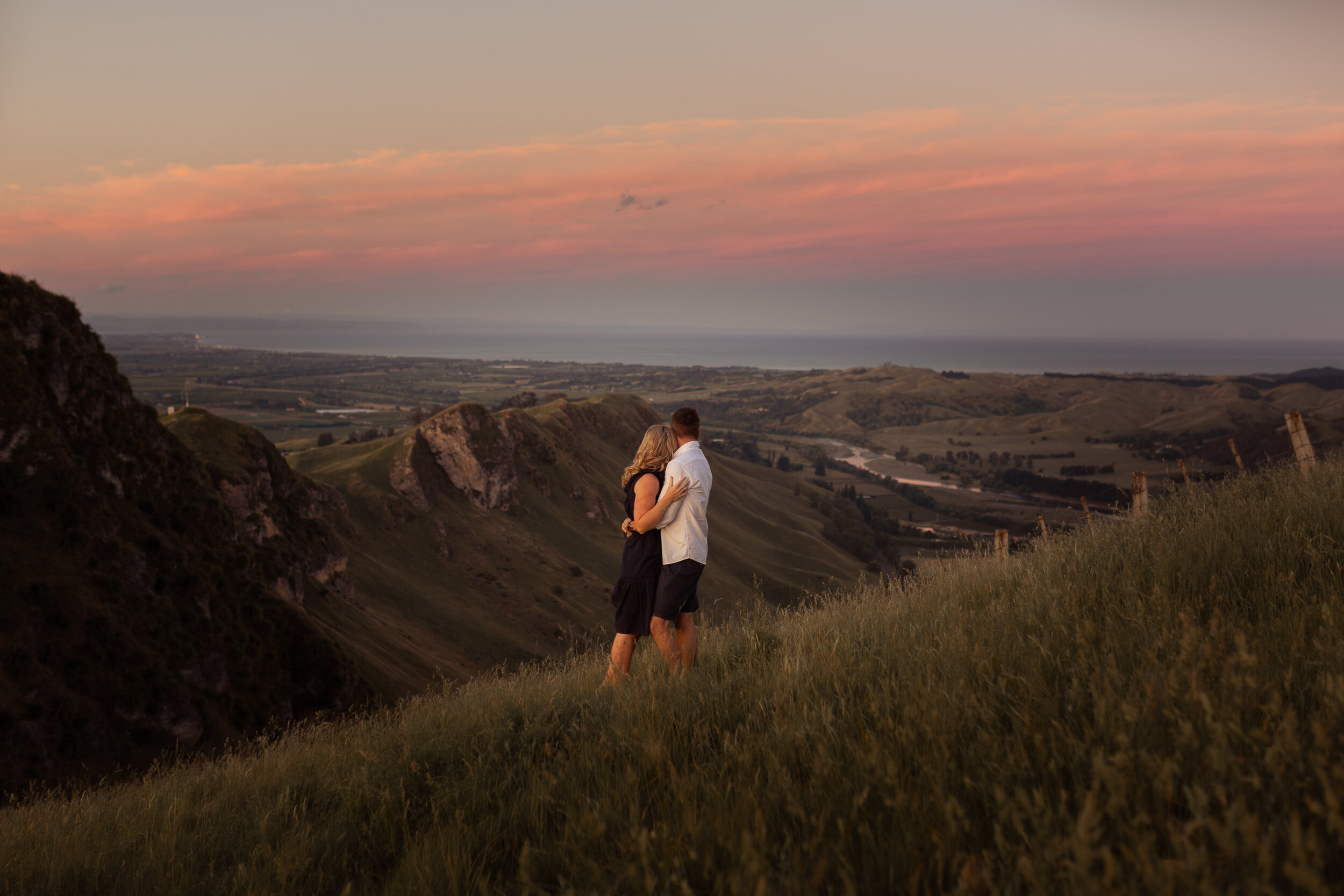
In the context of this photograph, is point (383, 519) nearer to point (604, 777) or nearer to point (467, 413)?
point (467, 413)

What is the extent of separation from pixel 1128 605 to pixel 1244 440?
187 meters

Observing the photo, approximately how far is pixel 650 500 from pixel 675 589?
928 millimetres

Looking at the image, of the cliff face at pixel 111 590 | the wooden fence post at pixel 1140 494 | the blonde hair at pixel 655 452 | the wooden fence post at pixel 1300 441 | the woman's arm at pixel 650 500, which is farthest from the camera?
the cliff face at pixel 111 590

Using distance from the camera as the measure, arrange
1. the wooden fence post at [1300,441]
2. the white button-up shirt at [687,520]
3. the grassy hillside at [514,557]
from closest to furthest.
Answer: the white button-up shirt at [687,520] < the wooden fence post at [1300,441] < the grassy hillside at [514,557]

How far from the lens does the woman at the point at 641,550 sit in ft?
23.2

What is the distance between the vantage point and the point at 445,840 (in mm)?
3350

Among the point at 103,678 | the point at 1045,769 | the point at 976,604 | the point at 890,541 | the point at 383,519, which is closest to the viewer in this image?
the point at 1045,769

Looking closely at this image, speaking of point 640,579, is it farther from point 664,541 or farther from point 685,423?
point 685,423

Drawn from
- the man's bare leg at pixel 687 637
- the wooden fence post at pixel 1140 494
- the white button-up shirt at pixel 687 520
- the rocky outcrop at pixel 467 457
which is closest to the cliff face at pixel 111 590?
the man's bare leg at pixel 687 637

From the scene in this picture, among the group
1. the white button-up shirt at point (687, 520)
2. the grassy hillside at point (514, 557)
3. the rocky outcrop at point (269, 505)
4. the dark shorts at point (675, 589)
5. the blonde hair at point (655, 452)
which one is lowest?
the grassy hillside at point (514, 557)

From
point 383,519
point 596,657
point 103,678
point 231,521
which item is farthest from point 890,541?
point 596,657

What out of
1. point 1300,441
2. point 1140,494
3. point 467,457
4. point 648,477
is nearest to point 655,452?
point 648,477

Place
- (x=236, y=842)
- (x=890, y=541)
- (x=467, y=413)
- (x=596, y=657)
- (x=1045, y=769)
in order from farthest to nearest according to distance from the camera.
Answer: (x=890, y=541) < (x=467, y=413) < (x=596, y=657) < (x=236, y=842) < (x=1045, y=769)

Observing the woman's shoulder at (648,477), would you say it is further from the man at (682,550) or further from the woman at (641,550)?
the man at (682,550)
